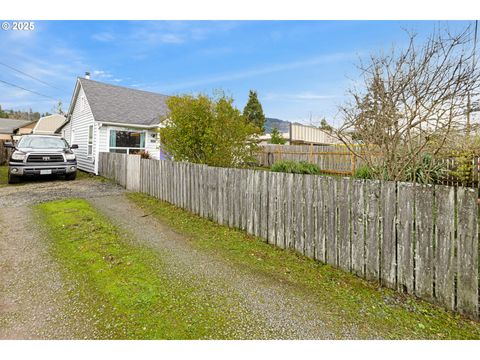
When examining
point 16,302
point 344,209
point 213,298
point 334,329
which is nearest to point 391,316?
point 334,329

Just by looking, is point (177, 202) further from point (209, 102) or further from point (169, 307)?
point (169, 307)

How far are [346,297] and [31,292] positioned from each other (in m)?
3.75

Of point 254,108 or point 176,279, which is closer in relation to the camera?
point 176,279

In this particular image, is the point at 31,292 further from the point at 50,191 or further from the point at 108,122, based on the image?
the point at 108,122

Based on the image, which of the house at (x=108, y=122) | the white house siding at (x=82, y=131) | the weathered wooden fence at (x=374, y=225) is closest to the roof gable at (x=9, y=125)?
the house at (x=108, y=122)

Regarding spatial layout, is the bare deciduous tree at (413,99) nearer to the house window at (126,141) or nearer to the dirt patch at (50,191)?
the dirt patch at (50,191)

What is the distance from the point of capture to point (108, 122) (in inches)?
557

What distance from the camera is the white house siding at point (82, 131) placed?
14755mm

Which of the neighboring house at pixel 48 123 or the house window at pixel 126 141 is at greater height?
the neighboring house at pixel 48 123

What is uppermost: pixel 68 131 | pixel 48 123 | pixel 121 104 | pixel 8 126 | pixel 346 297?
pixel 8 126

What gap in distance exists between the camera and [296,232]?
4535mm

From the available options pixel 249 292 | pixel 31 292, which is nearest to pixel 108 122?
pixel 31 292

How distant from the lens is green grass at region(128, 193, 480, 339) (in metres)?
2.58

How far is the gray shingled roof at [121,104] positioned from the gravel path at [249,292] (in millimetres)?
11399
